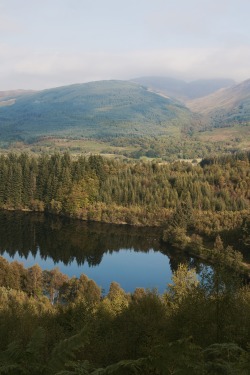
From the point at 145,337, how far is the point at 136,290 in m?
32.9

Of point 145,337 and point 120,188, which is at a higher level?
point 145,337

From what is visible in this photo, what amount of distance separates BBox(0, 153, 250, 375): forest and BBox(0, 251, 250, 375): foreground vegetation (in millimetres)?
66

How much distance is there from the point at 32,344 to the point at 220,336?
982 centimetres

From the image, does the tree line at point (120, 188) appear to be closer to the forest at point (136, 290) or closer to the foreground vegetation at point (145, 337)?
the forest at point (136, 290)

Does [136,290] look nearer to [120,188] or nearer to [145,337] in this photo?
[145,337]

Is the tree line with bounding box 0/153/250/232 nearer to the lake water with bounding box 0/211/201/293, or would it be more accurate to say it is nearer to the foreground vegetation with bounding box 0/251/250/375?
the lake water with bounding box 0/211/201/293

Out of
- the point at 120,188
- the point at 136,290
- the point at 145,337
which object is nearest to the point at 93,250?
the point at 120,188

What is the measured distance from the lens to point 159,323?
78.1ft

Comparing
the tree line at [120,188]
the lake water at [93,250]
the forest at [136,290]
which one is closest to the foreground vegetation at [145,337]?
the forest at [136,290]

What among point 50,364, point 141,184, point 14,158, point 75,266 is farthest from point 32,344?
point 14,158

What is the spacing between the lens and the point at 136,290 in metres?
54.0

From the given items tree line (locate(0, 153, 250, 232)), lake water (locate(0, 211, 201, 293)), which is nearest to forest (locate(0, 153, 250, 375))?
tree line (locate(0, 153, 250, 232))

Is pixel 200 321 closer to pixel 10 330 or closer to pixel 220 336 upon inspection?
pixel 220 336

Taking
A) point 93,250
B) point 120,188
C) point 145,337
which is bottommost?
point 93,250
